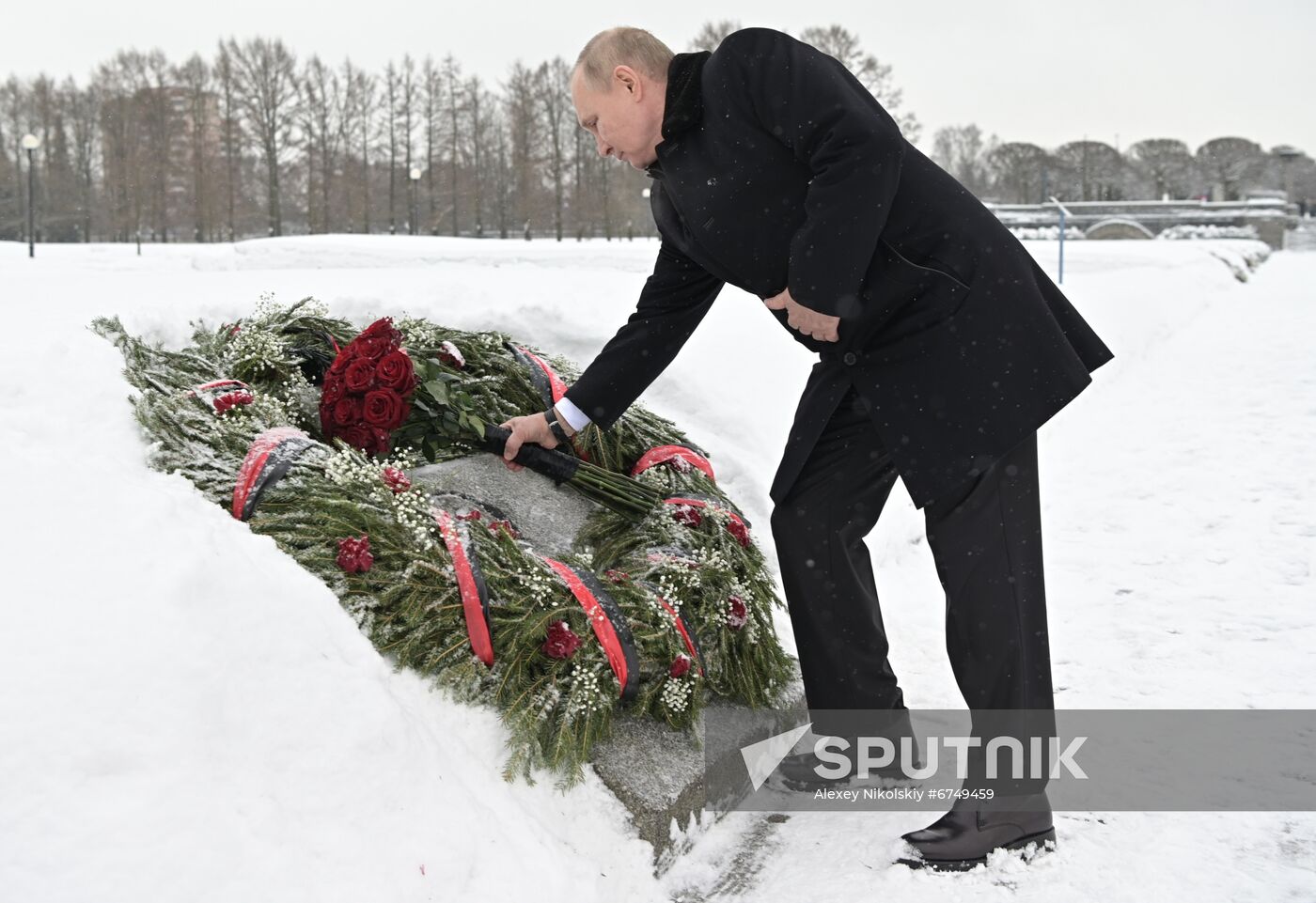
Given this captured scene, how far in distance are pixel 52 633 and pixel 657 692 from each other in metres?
1.46

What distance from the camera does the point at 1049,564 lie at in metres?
5.05

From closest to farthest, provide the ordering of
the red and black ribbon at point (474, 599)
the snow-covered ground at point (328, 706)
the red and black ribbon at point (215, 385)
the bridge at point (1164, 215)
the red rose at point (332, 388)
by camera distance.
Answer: the snow-covered ground at point (328, 706)
the red and black ribbon at point (474, 599)
the red and black ribbon at point (215, 385)
the red rose at point (332, 388)
the bridge at point (1164, 215)

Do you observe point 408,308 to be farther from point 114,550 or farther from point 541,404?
point 114,550

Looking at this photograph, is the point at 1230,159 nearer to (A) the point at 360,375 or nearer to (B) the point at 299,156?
→ (B) the point at 299,156

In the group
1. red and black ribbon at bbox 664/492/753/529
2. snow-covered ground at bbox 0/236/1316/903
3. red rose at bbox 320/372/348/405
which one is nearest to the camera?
snow-covered ground at bbox 0/236/1316/903

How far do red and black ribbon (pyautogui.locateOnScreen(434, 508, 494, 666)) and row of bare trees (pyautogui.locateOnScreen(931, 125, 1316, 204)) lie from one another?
7688 cm

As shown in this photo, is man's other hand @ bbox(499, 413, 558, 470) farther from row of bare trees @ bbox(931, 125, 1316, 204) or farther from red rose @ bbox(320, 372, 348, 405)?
row of bare trees @ bbox(931, 125, 1316, 204)

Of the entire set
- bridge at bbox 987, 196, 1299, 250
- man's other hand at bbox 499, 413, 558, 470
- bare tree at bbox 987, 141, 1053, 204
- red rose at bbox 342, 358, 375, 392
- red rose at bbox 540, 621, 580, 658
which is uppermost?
bare tree at bbox 987, 141, 1053, 204

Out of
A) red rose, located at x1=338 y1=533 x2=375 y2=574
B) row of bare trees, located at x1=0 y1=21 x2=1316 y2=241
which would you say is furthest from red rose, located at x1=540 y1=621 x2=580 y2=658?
row of bare trees, located at x1=0 y1=21 x2=1316 y2=241

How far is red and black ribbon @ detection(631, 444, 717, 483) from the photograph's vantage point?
3.88 m

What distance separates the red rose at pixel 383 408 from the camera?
3.42 metres

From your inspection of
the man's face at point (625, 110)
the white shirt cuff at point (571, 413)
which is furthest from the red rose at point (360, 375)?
the man's face at point (625, 110)

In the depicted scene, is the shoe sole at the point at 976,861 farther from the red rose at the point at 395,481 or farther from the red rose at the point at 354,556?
the red rose at the point at 395,481

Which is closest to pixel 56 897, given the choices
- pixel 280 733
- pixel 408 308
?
pixel 280 733
